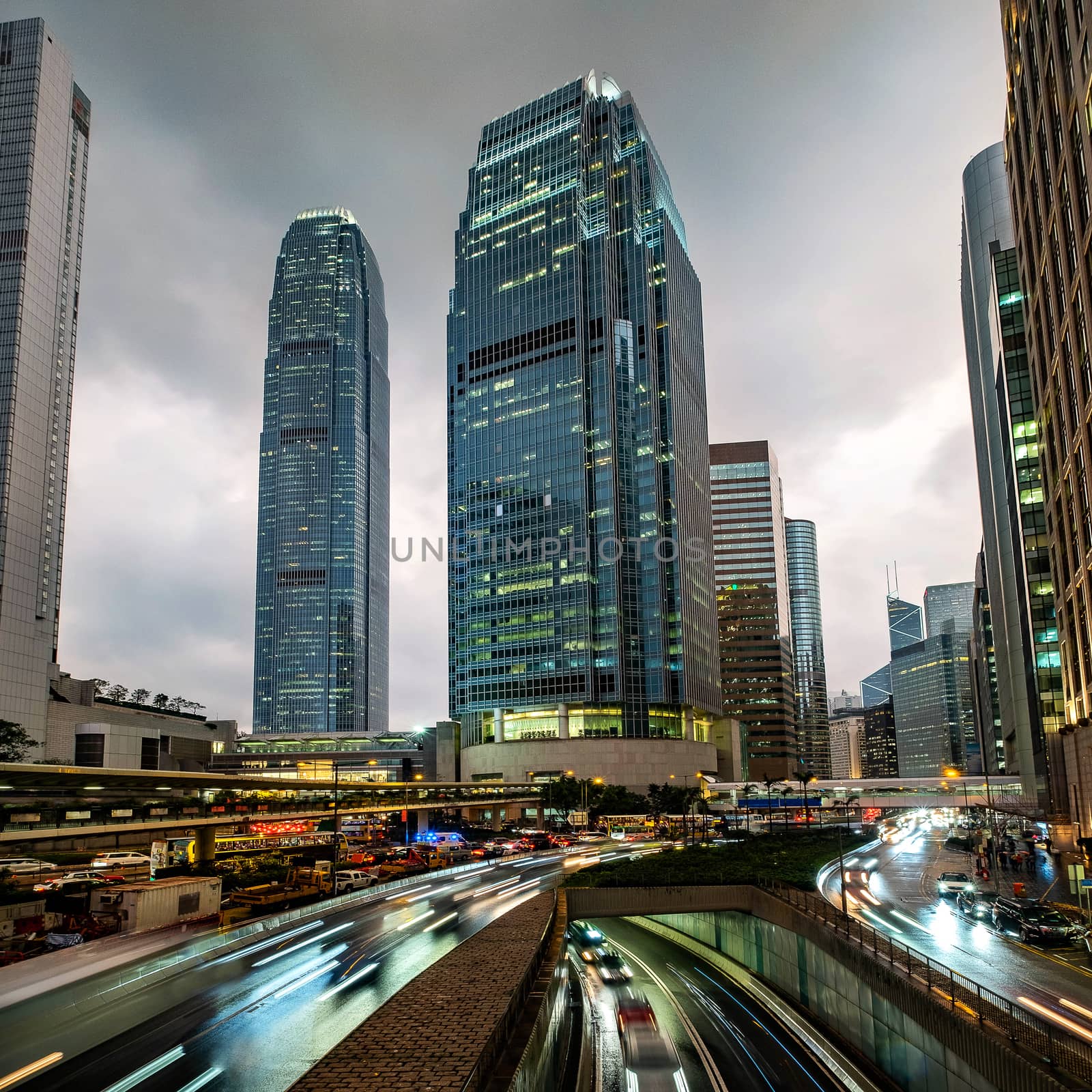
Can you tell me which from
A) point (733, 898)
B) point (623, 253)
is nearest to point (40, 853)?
point (733, 898)

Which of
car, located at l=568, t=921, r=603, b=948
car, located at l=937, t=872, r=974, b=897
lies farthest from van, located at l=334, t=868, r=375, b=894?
car, located at l=937, t=872, r=974, b=897

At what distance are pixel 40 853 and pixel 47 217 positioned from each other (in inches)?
4595

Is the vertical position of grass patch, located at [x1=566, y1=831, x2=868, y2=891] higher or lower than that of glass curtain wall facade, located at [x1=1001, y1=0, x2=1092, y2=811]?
lower

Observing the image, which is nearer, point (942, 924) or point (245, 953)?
point (245, 953)

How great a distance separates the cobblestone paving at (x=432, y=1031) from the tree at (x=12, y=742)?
3890 inches

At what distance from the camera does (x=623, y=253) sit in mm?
192500

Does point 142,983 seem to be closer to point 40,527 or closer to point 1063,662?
point 1063,662

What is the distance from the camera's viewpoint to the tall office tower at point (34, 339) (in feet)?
441

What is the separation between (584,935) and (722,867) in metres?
10.4

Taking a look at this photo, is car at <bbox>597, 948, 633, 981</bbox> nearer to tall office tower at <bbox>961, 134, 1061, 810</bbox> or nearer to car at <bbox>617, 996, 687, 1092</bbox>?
car at <bbox>617, 996, 687, 1092</bbox>

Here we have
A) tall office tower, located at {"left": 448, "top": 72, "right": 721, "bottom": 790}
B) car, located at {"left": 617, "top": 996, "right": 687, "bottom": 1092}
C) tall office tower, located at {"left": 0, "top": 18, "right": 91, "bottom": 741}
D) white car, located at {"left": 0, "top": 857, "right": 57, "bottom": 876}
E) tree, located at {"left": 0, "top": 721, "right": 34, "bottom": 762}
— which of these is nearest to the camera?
car, located at {"left": 617, "top": 996, "right": 687, "bottom": 1092}

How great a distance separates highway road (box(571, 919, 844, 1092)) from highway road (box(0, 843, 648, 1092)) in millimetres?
8136

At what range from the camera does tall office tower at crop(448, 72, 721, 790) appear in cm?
17238

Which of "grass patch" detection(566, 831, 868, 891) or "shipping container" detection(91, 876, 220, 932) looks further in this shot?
"grass patch" detection(566, 831, 868, 891)
